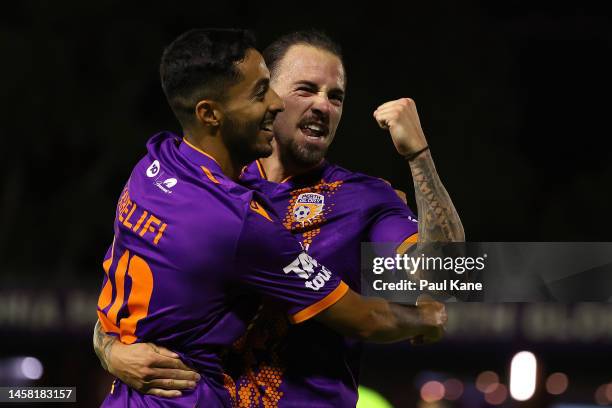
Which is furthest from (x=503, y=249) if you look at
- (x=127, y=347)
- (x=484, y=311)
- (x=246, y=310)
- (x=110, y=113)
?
(x=110, y=113)

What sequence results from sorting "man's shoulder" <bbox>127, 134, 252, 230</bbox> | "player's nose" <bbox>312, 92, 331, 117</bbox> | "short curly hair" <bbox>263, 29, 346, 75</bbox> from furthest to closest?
"short curly hair" <bbox>263, 29, 346, 75</bbox>, "player's nose" <bbox>312, 92, 331, 117</bbox>, "man's shoulder" <bbox>127, 134, 252, 230</bbox>

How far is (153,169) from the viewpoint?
279 cm

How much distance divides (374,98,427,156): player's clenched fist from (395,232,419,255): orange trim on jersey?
9.6 inches

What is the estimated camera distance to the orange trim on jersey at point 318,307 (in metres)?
2.71

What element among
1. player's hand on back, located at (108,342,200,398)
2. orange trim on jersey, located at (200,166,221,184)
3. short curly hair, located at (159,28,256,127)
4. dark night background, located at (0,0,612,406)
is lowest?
player's hand on back, located at (108,342,200,398)

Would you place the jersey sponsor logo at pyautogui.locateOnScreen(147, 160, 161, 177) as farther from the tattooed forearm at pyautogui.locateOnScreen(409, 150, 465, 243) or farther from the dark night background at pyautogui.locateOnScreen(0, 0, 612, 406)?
the dark night background at pyautogui.locateOnScreen(0, 0, 612, 406)

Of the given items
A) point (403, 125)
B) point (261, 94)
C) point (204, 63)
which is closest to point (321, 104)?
point (403, 125)

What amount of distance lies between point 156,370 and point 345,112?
22.6 feet

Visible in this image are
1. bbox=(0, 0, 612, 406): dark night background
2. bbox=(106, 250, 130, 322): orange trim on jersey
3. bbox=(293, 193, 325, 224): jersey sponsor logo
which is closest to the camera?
bbox=(106, 250, 130, 322): orange trim on jersey

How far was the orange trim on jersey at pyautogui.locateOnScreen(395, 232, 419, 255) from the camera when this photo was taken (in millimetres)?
3041

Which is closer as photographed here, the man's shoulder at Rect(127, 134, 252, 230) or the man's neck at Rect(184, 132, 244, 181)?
the man's shoulder at Rect(127, 134, 252, 230)

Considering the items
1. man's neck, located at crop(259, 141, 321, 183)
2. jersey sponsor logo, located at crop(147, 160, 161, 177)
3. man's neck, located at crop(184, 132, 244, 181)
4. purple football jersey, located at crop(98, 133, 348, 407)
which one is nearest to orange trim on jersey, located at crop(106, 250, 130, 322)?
purple football jersey, located at crop(98, 133, 348, 407)

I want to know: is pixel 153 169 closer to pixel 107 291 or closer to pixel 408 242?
pixel 107 291

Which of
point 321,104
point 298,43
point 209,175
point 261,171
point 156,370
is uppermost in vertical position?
point 298,43
